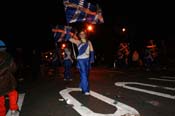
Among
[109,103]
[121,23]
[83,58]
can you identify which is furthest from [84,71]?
[121,23]

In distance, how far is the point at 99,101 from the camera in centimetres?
898

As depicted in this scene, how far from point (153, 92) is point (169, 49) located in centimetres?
2422

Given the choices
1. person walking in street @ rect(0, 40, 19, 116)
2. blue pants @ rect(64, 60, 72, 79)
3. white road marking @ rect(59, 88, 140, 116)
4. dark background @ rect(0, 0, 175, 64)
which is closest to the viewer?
person walking in street @ rect(0, 40, 19, 116)

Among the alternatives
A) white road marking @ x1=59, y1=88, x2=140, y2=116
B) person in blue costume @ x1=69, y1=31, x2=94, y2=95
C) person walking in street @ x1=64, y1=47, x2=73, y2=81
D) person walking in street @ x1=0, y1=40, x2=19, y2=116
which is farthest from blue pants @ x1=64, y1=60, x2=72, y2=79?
person walking in street @ x1=0, y1=40, x2=19, y2=116

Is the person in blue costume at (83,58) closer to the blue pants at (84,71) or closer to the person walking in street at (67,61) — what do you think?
the blue pants at (84,71)

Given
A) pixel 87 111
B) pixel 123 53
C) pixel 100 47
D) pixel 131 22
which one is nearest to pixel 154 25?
pixel 131 22

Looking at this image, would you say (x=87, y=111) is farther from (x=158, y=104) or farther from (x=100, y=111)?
(x=158, y=104)

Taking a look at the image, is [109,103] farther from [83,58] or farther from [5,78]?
[5,78]

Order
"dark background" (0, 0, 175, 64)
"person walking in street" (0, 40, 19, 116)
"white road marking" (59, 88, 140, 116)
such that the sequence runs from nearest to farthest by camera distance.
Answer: "person walking in street" (0, 40, 19, 116), "white road marking" (59, 88, 140, 116), "dark background" (0, 0, 175, 64)

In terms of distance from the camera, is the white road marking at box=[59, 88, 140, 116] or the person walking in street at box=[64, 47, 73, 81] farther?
the person walking in street at box=[64, 47, 73, 81]

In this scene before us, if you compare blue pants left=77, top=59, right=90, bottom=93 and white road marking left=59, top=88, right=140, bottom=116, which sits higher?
blue pants left=77, top=59, right=90, bottom=93

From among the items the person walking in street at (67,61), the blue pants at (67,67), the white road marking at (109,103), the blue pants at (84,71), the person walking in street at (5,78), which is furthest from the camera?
the blue pants at (67,67)

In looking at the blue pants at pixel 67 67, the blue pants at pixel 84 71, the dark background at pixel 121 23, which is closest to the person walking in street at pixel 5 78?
the blue pants at pixel 84 71

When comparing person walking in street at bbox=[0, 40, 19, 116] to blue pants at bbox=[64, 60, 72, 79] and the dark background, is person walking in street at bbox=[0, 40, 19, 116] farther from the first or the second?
the dark background
